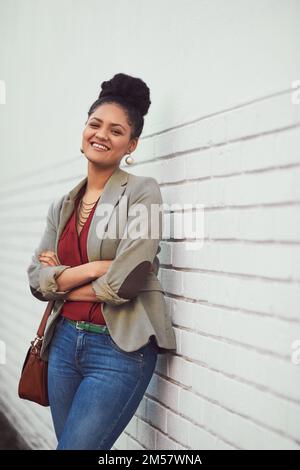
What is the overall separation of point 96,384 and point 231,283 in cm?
68

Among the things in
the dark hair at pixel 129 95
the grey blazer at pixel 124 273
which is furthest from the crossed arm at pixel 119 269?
the dark hair at pixel 129 95

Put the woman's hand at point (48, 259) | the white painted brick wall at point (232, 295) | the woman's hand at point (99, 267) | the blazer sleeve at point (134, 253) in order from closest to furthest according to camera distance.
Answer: the white painted brick wall at point (232, 295) → the blazer sleeve at point (134, 253) → the woman's hand at point (99, 267) → the woman's hand at point (48, 259)

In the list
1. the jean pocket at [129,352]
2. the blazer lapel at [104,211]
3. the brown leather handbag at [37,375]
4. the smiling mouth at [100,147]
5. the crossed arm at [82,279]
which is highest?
the smiling mouth at [100,147]

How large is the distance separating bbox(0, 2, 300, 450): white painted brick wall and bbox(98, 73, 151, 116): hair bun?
A: 215mm

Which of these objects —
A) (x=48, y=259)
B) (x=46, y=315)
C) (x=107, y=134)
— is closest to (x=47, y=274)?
(x=48, y=259)

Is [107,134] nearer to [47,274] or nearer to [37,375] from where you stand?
[47,274]

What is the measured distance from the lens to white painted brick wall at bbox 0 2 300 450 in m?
1.90

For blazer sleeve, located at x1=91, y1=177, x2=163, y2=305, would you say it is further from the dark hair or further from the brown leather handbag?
the brown leather handbag

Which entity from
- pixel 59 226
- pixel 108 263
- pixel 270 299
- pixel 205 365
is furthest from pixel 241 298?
pixel 59 226

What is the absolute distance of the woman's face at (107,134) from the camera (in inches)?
96.4

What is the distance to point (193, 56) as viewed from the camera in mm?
2465

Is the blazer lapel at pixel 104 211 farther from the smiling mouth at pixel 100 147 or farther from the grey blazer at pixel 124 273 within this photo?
the smiling mouth at pixel 100 147

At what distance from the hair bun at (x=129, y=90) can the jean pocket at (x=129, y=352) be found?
101cm

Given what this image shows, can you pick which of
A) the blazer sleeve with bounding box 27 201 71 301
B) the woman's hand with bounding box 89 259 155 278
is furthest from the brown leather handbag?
the woman's hand with bounding box 89 259 155 278
